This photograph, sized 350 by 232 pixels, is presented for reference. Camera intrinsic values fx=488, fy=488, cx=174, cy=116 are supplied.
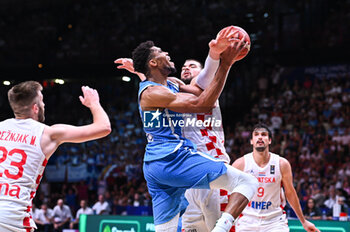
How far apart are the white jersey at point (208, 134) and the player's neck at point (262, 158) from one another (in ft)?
4.57

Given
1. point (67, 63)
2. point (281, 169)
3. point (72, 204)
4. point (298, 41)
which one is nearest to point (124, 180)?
point (72, 204)

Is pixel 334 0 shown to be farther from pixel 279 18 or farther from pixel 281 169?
pixel 281 169

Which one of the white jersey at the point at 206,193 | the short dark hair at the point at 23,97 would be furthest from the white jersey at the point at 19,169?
the white jersey at the point at 206,193

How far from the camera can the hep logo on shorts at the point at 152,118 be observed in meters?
4.48

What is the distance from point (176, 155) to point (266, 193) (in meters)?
2.73

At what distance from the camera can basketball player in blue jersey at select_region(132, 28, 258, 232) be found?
422cm

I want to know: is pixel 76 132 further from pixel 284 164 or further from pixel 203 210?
pixel 284 164

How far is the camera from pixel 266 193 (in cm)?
667

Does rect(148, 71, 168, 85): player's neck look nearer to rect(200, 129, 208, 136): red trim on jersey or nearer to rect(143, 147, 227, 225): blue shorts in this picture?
rect(143, 147, 227, 225): blue shorts

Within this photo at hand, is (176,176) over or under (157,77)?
under

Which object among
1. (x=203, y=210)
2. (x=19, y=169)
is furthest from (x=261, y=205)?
(x=19, y=169)

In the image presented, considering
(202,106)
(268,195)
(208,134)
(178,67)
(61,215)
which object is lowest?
(61,215)

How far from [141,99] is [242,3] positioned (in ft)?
47.1

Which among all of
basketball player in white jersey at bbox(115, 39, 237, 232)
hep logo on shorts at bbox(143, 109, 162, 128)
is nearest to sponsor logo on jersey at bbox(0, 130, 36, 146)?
hep logo on shorts at bbox(143, 109, 162, 128)
